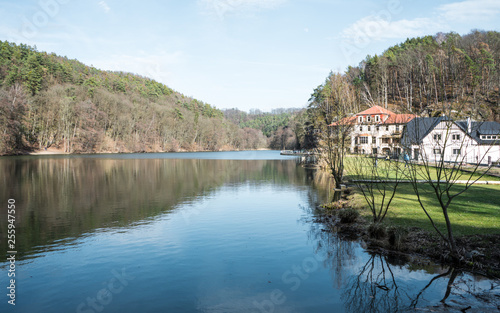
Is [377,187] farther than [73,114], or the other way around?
[73,114]

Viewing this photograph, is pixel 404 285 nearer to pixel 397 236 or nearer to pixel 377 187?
pixel 397 236

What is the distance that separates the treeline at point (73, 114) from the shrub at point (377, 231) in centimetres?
8156

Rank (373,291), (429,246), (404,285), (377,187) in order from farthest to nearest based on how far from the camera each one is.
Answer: (377,187), (429,246), (404,285), (373,291)

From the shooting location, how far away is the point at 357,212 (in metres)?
17.5

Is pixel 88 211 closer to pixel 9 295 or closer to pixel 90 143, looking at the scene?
pixel 9 295

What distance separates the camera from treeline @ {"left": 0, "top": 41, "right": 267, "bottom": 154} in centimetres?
7831

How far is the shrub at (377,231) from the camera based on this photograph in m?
13.8

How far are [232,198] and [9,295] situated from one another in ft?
58.5

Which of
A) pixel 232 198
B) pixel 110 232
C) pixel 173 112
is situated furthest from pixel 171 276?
pixel 173 112

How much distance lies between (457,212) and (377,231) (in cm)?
520

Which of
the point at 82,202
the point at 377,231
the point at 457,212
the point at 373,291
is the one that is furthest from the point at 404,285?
the point at 82,202

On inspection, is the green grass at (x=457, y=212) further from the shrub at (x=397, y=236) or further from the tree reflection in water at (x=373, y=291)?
the tree reflection in water at (x=373, y=291)

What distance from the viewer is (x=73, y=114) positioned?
90.4 m

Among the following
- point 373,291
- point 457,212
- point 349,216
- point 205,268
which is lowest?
point 373,291
